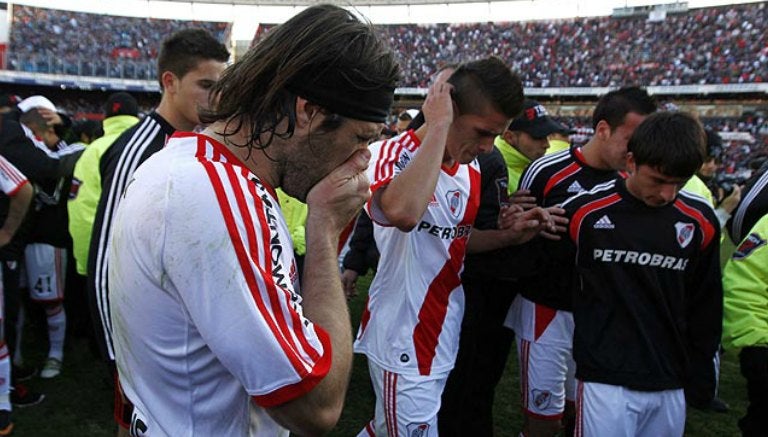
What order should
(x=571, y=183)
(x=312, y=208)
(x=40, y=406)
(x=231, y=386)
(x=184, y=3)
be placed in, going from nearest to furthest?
(x=231, y=386)
(x=312, y=208)
(x=571, y=183)
(x=40, y=406)
(x=184, y=3)

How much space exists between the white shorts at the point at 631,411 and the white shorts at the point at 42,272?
13.8 feet

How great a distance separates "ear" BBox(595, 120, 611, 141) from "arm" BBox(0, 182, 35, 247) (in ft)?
11.6

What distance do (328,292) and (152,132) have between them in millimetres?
1837

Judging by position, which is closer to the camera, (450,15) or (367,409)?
(367,409)

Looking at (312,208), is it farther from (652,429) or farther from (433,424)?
(652,429)

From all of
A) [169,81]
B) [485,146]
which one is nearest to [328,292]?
[485,146]

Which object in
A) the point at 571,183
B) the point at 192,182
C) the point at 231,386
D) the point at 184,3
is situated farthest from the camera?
the point at 184,3

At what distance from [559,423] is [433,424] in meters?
1.16

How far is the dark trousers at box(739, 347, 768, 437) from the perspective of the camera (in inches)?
98.6

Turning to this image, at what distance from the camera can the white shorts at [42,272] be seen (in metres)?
4.64

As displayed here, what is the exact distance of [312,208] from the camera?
1.28 m

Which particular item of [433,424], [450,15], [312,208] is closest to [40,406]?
[433,424]

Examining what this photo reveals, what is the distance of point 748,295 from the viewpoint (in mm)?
2584

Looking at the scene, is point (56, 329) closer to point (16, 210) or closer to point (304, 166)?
point (16, 210)
